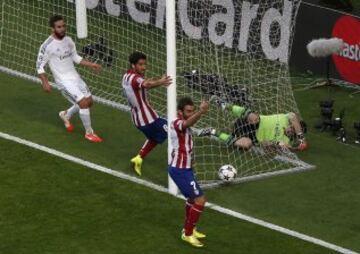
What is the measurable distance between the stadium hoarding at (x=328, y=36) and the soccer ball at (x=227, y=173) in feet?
18.4

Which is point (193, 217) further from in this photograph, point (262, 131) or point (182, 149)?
point (262, 131)

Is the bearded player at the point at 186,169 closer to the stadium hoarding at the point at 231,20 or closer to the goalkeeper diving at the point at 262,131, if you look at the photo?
the goalkeeper diving at the point at 262,131

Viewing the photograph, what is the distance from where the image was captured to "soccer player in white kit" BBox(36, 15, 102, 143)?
56.7 feet

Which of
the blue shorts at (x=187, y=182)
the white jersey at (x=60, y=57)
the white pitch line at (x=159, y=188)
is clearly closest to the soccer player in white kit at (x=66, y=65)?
the white jersey at (x=60, y=57)

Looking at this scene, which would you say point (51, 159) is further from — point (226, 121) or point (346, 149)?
point (346, 149)

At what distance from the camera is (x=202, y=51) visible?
17.4 meters

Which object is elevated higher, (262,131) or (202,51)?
(202,51)

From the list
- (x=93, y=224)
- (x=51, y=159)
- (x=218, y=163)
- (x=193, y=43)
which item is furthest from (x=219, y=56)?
(x=93, y=224)

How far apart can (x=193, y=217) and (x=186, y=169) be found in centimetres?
61

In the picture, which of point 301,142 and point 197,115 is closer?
point 197,115

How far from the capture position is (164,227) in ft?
47.6

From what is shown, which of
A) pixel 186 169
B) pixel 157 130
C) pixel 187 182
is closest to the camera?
pixel 187 182

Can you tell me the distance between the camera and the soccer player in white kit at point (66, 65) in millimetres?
17297

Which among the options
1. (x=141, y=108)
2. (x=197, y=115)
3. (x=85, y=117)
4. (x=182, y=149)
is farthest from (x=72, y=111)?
(x=197, y=115)
